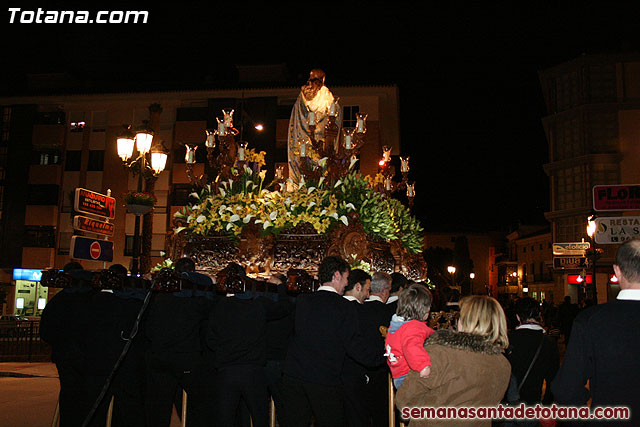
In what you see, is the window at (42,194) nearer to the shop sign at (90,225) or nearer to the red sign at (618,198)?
the shop sign at (90,225)

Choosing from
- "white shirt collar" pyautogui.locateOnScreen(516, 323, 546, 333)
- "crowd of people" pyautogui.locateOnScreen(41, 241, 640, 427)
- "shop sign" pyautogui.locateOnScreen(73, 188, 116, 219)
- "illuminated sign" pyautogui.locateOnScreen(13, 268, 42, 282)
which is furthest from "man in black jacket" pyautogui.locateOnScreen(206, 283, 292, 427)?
"illuminated sign" pyautogui.locateOnScreen(13, 268, 42, 282)

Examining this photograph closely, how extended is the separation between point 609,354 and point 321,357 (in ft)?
8.01

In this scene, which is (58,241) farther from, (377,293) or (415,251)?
(377,293)

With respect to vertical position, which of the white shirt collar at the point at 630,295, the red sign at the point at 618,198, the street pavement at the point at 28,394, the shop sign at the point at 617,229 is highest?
the red sign at the point at 618,198

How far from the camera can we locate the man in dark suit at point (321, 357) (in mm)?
4910

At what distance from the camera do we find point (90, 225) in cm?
1205

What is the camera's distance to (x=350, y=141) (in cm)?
852

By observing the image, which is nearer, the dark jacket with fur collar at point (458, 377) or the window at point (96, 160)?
the dark jacket with fur collar at point (458, 377)

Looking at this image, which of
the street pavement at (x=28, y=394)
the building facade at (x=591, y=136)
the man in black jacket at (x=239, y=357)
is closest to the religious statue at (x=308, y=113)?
the man in black jacket at (x=239, y=357)

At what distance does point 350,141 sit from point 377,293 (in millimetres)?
2775

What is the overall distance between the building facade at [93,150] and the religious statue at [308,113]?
88.7 ft

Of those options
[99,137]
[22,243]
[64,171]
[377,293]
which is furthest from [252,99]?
[377,293]

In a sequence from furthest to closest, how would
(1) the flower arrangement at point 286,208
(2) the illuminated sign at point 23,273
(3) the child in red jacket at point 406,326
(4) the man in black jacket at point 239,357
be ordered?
(2) the illuminated sign at point 23,273 < (1) the flower arrangement at point 286,208 < (4) the man in black jacket at point 239,357 < (3) the child in red jacket at point 406,326

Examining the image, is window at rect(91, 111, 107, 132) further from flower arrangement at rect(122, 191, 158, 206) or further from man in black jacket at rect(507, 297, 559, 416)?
man in black jacket at rect(507, 297, 559, 416)
